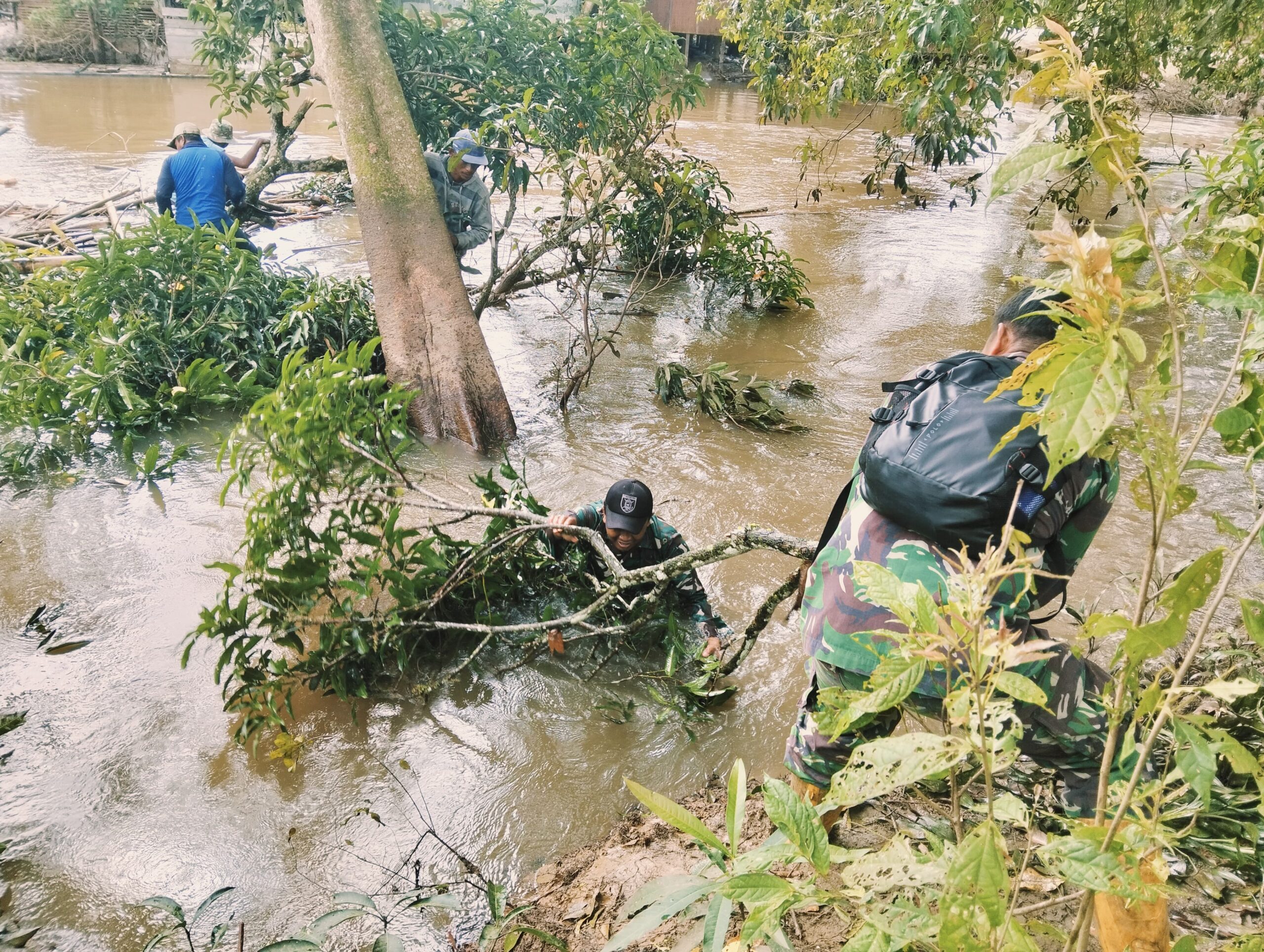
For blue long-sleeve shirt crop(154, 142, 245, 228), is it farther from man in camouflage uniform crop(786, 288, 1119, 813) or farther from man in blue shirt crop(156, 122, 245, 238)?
man in camouflage uniform crop(786, 288, 1119, 813)

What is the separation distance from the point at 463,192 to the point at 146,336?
2.88 m

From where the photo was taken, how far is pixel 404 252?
582cm

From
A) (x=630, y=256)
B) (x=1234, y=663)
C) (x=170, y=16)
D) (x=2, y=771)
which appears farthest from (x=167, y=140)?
(x=1234, y=663)

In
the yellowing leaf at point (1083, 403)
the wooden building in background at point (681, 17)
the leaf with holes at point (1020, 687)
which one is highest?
the wooden building in background at point (681, 17)

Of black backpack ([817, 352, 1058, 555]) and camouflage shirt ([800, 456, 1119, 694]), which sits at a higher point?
black backpack ([817, 352, 1058, 555])

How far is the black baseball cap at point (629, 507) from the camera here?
351cm

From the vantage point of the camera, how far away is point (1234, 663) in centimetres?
320

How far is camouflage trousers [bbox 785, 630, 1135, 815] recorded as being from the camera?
2.07m

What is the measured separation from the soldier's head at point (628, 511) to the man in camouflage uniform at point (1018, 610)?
1250 millimetres

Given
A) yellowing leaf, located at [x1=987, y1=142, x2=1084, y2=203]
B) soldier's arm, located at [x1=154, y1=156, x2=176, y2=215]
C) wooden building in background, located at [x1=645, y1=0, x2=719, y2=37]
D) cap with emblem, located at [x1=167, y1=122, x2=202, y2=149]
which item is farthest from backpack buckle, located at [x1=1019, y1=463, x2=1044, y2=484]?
wooden building in background, located at [x1=645, y1=0, x2=719, y2=37]

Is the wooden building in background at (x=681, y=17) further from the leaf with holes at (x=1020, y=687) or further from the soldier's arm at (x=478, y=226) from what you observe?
the leaf with holes at (x=1020, y=687)

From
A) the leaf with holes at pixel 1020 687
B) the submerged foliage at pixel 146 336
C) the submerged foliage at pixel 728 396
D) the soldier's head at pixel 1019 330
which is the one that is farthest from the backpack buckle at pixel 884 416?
the submerged foliage at pixel 146 336

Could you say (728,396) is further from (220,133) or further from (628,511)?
(220,133)

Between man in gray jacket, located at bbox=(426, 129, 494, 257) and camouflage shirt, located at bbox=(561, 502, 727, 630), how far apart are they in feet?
13.2
